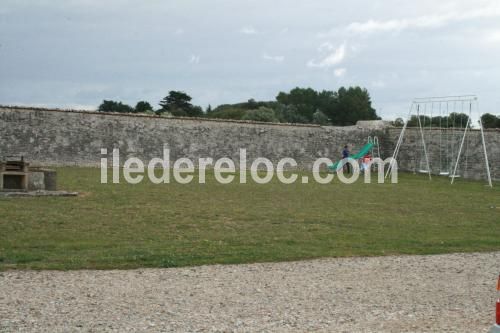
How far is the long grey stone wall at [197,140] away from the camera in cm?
2747

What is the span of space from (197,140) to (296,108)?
141 ft

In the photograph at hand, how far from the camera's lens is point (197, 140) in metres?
31.0

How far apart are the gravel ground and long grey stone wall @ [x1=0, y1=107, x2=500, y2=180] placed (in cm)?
2115

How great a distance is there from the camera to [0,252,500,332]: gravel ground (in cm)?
551

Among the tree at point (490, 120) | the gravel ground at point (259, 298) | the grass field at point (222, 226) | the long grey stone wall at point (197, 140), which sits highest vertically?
the tree at point (490, 120)

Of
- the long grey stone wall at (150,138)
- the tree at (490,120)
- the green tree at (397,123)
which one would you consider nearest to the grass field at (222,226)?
the long grey stone wall at (150,138)

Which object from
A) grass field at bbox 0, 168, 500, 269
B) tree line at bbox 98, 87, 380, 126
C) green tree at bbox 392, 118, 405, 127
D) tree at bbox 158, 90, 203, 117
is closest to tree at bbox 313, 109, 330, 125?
tree line at bbox 98, 87, 380, 126

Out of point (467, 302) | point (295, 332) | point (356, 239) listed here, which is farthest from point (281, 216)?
point (295, 332)

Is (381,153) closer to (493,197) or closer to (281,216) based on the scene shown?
(493,197)

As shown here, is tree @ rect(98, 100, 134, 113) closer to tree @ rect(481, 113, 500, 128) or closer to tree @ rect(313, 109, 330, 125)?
tree @ rect(313, 109, 330, 125)

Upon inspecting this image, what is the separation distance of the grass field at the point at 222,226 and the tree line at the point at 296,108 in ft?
141

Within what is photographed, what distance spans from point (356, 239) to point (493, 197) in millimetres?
10328

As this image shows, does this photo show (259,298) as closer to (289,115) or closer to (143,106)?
(143,106)

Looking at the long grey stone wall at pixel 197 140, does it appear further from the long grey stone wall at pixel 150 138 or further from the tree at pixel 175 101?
the tree at pixel 175 101
